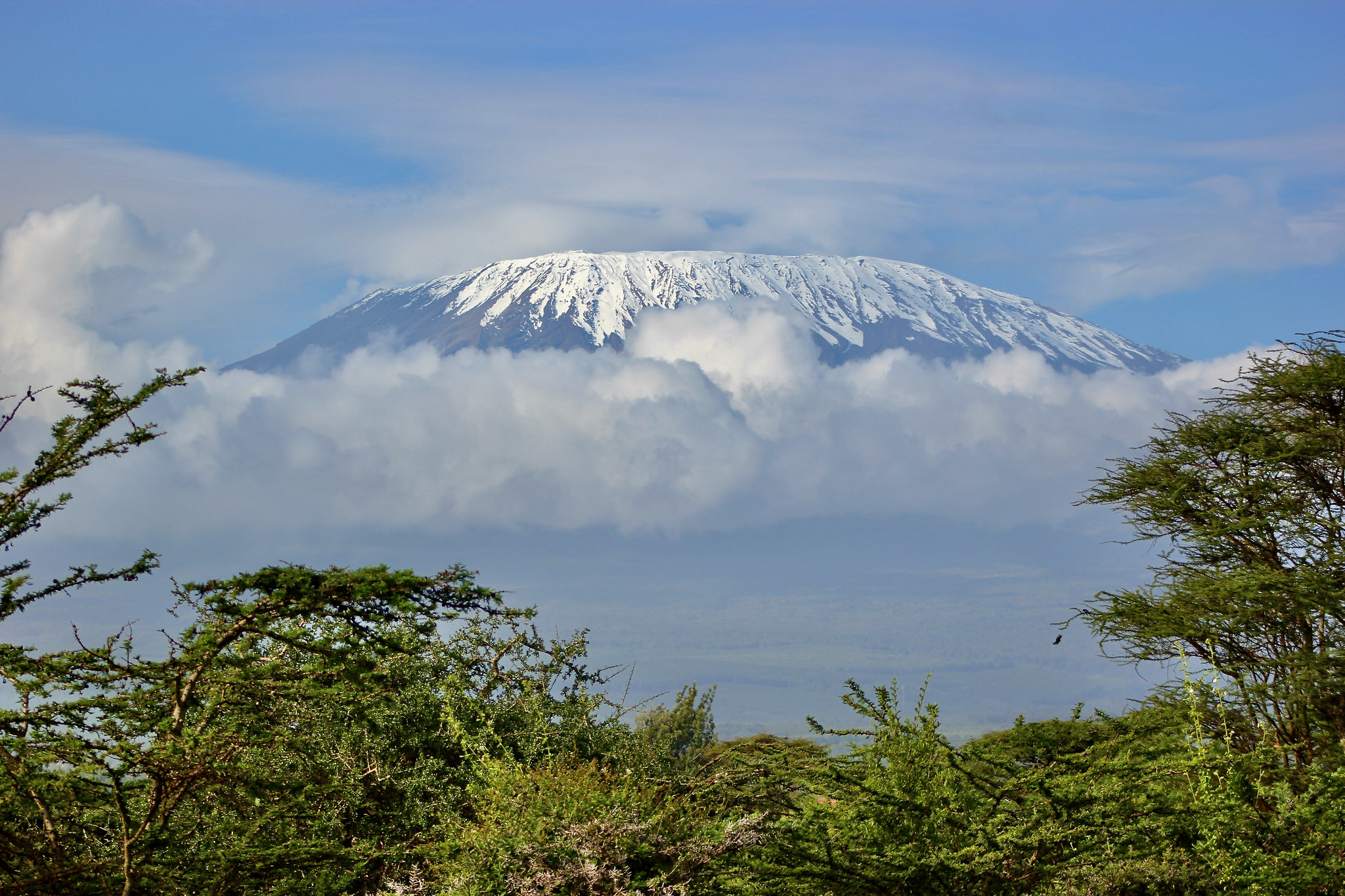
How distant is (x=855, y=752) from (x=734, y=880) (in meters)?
1.98

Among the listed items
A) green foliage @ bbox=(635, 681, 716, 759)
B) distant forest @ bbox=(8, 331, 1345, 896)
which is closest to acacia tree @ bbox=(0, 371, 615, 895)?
distant forest @ bbox=(8, 331, 1345, 896)

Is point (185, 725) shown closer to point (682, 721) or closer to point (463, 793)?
point (463, 793)

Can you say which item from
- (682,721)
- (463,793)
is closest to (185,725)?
(463,793)

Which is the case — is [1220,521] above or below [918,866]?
above

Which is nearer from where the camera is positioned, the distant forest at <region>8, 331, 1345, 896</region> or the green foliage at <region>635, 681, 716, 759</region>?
the distant forest at <region>8, 331, 1345, 896</region>

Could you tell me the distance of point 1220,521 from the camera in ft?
63.7

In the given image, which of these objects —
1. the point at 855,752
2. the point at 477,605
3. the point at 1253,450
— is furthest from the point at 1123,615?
the point at 477,605

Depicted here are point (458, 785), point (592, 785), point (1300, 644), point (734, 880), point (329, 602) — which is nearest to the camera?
point (329, 602)

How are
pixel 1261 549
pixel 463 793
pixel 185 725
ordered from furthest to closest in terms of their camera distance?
pixel 1261 549 → pixel 463 793 → pixel 185 725

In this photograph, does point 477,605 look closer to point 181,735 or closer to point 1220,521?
point 181,735

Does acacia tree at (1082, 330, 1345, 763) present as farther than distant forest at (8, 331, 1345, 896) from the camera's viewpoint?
Yes

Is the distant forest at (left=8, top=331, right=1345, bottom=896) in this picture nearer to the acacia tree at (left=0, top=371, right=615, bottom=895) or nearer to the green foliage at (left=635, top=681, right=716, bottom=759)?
the acacia tree at (left=0, top=371, right=615, bottom=895)

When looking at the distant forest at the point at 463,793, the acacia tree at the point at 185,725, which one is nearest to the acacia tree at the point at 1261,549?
the distant forest at the point at 463,793

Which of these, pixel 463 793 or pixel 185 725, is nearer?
pixel 185 725
